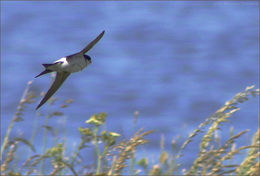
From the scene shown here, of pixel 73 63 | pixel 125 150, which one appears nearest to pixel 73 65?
pixel 73 63

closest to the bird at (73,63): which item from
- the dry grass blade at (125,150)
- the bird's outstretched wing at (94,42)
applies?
the bird's outstretched wing at (94,42)

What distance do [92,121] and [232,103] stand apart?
0.55 meters

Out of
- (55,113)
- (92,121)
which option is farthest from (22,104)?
(92,121)

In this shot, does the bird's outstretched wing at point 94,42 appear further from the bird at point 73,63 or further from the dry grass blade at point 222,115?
the dry grass blade at point 222,115

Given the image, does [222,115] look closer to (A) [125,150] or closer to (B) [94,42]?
(A) [125,150]

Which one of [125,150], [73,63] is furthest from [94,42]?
[125,150]

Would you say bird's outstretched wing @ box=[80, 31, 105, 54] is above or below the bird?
above

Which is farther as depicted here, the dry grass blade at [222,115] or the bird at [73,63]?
the dry grass blade at [222,115]

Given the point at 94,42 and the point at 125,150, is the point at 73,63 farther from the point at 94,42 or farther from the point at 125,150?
the point at 125,150

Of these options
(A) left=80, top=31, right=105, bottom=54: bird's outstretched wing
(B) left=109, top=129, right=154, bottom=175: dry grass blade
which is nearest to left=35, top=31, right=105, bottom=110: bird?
(A) left=80, top=31, right=105, bottom=54: bird's outstretched wing

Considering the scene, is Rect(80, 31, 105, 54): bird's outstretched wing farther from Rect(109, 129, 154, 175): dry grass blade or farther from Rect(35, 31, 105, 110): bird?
Rect(109, 129, 154, 175): dry grass blade

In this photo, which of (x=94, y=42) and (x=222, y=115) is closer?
(x=94, y=42)

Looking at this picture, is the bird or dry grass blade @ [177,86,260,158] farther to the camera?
dry grass blade @ [177,86,260,158]

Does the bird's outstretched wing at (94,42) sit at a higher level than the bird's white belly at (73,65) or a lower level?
higher
